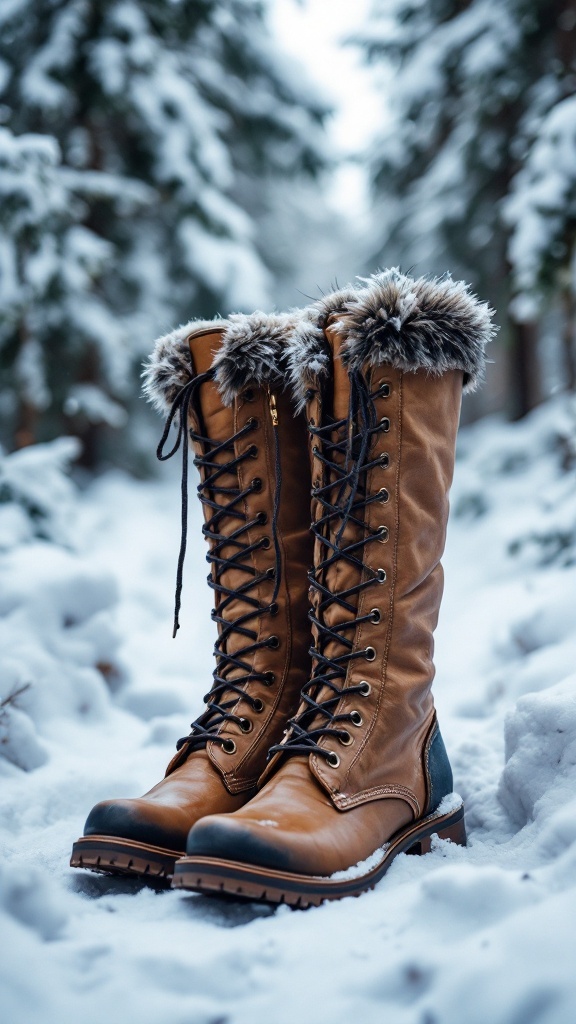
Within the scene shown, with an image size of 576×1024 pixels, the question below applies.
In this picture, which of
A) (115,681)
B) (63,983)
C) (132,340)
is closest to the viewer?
(63,983)

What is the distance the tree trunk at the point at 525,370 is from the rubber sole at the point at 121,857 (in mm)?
5461

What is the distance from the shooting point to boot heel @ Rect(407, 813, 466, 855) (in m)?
1.54

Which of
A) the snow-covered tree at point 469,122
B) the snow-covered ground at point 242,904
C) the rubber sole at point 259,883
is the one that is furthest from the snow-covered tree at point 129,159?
the rubber sole at point 259,883

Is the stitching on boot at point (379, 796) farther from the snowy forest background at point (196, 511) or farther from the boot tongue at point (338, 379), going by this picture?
the boot tongue at point (338, 379)

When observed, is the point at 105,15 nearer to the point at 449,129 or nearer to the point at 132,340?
the point at 132,340

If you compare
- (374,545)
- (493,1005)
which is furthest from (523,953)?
(374,545)

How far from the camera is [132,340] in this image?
6270 mm

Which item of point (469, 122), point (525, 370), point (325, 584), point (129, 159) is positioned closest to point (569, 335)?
point (525, 370)

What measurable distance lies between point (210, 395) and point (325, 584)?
497mm

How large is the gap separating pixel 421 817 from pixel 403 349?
89 centimetres

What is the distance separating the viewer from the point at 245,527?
175 centimetres

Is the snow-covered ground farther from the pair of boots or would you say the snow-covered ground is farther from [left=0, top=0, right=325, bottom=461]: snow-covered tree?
[left=0, top=0, right=325, bottom=461]: snow-covered tree

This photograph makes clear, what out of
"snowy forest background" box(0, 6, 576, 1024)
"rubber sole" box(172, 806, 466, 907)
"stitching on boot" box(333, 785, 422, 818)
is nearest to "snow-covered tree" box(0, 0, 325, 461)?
"snowy forest background" box(0, 6, 576, 1024)

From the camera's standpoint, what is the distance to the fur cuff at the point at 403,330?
1.48 m
